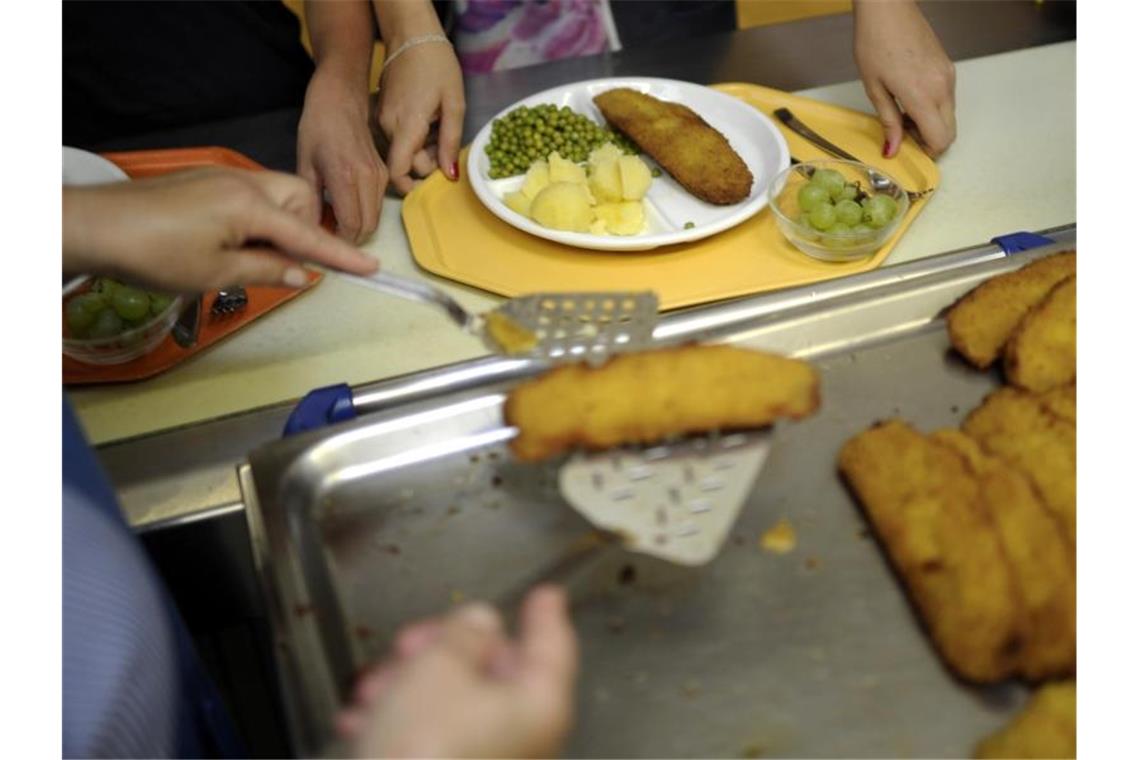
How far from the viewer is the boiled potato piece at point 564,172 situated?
150cm

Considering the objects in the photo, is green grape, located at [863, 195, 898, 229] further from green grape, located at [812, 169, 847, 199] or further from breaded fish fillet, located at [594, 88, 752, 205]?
breaded fish fillet, located at [594, 88, 752, 205]

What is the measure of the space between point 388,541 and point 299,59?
1.58 meters

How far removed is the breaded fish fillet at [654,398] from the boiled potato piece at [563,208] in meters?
0.50

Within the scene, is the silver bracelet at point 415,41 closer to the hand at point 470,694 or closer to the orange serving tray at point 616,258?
the orange serving tray at point 616,258

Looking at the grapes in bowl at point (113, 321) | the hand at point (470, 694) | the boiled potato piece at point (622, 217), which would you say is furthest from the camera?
the boiled potato piece at point (622, 217)

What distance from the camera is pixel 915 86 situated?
156cm

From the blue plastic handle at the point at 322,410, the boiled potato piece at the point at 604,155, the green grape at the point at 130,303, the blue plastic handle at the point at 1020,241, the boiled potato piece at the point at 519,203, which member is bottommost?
the blue plastic handle at the point at 1020,241

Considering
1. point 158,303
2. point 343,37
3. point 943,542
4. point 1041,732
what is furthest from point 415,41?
point 1041,732

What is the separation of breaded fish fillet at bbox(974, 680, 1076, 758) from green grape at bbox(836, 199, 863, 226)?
2.48 ft

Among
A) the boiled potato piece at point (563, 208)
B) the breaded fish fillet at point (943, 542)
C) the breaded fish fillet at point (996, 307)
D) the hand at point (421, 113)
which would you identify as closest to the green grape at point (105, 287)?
the hand at point (421, 113)

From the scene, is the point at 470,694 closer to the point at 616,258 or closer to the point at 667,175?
the point at 616,258

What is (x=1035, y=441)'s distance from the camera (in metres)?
0.94

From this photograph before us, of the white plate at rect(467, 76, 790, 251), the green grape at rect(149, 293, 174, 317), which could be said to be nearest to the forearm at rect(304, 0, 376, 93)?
the white plate at rect(467, 76, 790, 251)

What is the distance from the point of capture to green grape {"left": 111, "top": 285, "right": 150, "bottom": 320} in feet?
4.06
